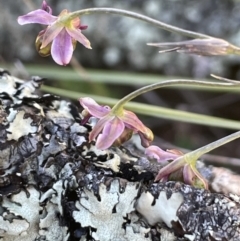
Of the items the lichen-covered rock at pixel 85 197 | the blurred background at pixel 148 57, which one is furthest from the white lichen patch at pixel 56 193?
the blurred background at pixel 148 57

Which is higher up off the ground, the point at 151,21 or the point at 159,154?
the point at 151,21

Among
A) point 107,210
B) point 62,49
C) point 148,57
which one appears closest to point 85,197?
point 107,210

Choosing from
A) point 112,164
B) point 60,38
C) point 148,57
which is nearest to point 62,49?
point 60,38

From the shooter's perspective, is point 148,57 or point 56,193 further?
point 148,57

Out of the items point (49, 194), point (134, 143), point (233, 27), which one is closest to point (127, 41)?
point (233, 27)


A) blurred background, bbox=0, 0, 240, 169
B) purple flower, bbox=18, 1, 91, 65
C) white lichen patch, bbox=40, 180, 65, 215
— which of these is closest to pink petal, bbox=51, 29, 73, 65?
purple flower, bbox=18, 1, 91, 65

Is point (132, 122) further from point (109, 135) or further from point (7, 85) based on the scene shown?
point (7, 85)

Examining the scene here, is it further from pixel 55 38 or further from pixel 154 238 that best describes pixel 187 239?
pixel 55 38

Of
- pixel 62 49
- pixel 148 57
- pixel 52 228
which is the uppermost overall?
pixel 62 49
